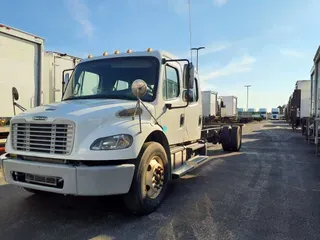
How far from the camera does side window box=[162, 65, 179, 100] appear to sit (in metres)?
5.14

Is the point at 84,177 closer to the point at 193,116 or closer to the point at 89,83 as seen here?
the point at 89,83

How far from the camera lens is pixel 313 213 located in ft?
14.7

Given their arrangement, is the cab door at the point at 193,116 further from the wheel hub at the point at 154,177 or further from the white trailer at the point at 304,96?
the white trailer at the point at 304,96

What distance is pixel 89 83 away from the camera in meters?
5.24

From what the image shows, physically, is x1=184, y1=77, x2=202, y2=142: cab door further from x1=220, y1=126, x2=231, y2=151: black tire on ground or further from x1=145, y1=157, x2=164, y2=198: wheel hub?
x1=220, y1=126, x2=231, y2=151: black tire on ground

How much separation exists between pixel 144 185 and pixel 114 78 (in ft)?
6.15

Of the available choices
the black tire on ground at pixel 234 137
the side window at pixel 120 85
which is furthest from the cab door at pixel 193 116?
the black tire on ground at pixel 234 137

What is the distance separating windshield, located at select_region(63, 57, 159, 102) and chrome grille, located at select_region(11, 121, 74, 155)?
Answer: 1.22 m

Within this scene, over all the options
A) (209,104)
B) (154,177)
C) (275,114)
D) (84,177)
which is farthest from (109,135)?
(275,114)

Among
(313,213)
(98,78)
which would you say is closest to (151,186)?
(98,78)

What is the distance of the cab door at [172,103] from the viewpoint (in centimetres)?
504

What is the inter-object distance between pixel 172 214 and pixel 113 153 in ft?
4.48

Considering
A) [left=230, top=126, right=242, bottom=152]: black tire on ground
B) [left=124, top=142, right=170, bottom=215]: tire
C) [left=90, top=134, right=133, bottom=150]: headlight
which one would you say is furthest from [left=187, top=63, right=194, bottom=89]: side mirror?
[left=230, top=126, right=242, bottom=152]: black tire on ground

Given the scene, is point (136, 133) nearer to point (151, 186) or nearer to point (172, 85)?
point (151, 186)
